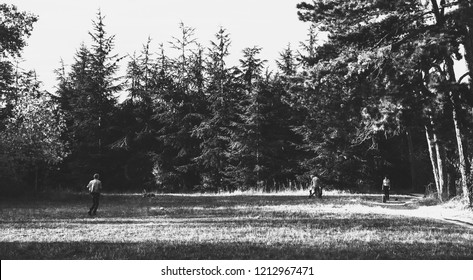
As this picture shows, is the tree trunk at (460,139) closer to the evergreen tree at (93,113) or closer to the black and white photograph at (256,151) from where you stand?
the black and white photograph at (256,151)

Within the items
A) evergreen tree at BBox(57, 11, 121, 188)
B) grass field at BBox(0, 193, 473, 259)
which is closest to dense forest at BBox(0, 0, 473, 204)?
evergreen tree at BBox(57, 11, 121, 188)

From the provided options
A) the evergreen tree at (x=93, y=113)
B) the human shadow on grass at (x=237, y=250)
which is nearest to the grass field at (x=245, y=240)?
the human shadow on grass at (x=237, y=250)

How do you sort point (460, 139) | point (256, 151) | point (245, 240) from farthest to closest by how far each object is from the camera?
point (256, 151)
point (460, 139)
point (245, 240)

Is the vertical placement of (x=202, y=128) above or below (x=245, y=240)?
above

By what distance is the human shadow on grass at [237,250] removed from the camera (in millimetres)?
7727

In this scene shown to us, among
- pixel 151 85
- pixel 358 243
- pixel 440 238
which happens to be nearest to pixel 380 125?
pixel 440 238

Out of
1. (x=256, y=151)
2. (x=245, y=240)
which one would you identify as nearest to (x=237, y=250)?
(x=245, y=240)

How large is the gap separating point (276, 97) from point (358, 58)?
27.3 metres

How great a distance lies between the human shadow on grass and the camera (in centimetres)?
773

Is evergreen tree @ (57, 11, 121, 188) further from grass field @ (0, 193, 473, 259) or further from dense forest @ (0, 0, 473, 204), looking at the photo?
grass field @ (0, 193, 473, 259)

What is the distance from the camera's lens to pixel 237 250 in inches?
323

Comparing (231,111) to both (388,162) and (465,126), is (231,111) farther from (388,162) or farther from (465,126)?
(465,126)

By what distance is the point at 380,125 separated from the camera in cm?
1736

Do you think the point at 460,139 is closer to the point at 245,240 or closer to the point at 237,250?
the point at 245,240
